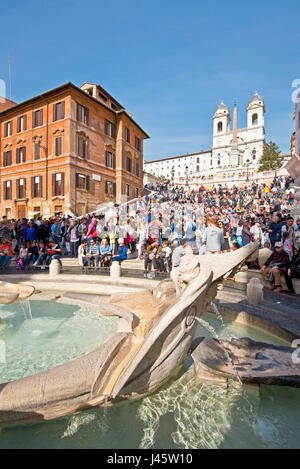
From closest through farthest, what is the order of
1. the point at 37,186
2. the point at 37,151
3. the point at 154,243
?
the point at 154,243
the point at 37,186
the point at 37,151

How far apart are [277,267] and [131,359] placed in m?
4.98

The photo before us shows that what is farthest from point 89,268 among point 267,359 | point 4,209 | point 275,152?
point 275,152

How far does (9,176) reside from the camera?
27.3m

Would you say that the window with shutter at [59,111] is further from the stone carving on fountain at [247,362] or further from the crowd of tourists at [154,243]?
the stone carving on fountain at [247,362]

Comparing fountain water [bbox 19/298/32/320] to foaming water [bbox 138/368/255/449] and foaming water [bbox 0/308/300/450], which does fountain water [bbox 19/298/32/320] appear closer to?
foaming water [bbox 0/308/300/450]

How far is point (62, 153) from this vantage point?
23766 mm

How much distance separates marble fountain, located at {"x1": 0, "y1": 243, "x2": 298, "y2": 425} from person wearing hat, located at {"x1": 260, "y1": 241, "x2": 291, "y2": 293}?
355cm

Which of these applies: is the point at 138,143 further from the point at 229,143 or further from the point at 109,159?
the point at 229,143

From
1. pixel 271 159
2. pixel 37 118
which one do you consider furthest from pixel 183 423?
pixel 271 159

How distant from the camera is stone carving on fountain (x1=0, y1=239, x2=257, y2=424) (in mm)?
2180

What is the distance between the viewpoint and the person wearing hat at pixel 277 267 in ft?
19.9

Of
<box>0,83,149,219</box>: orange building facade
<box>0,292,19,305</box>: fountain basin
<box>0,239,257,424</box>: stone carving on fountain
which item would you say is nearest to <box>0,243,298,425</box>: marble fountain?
<box>0,239,257,424</box>: stone carving on fountain

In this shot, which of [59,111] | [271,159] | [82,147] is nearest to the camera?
[59,111]

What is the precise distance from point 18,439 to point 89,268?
7.43 metres
